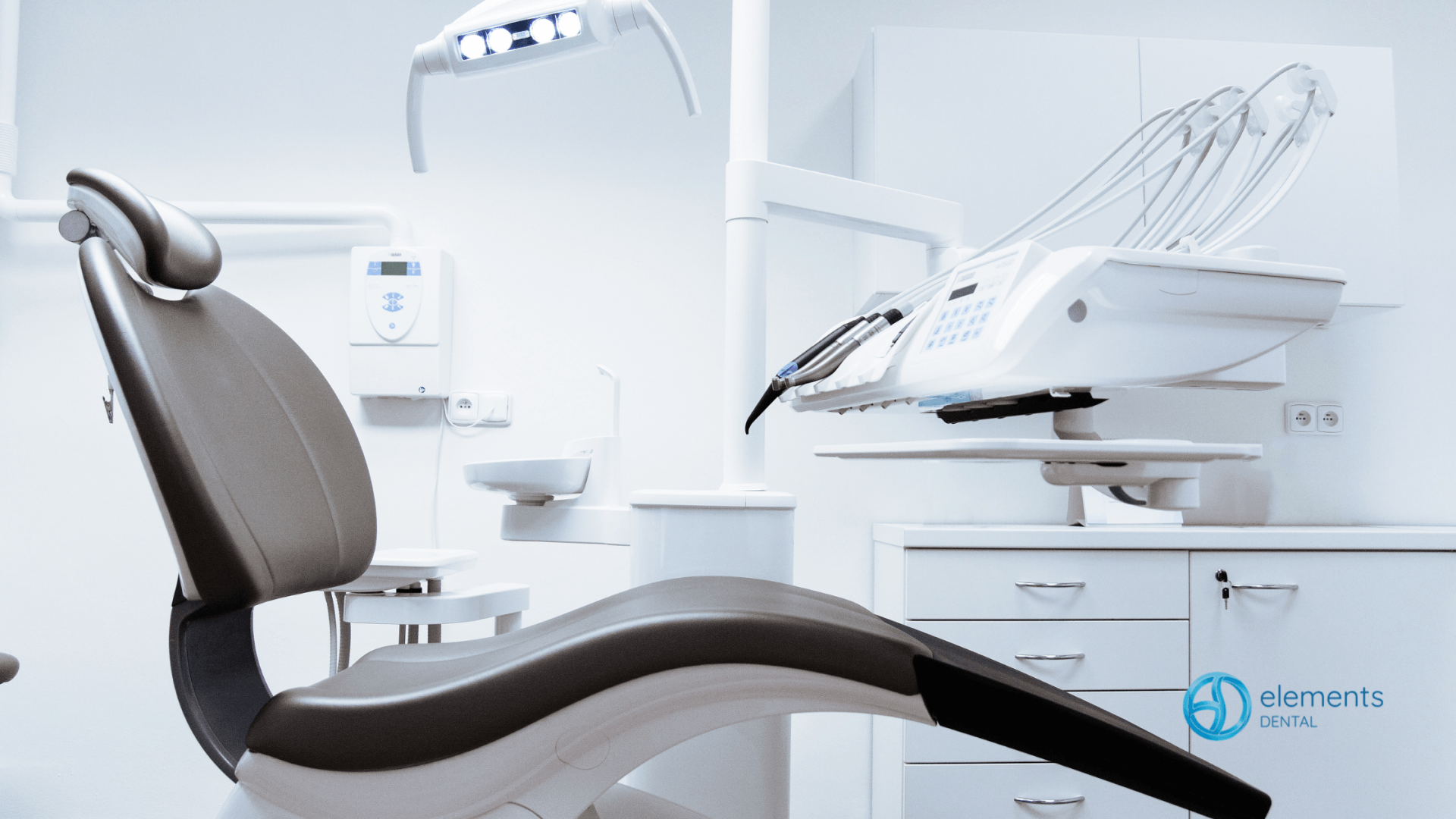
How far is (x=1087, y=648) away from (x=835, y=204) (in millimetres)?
1057

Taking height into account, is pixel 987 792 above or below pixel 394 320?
below

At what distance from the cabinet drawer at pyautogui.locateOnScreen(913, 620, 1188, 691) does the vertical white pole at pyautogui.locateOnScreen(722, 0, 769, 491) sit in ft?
2.44

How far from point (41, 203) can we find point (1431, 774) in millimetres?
3494

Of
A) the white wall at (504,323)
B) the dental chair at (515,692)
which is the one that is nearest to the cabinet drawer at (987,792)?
the white wall at (504,323)

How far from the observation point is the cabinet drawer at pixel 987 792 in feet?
5.13

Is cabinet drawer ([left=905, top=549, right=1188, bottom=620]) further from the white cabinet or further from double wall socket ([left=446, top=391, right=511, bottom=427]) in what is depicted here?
double wall socket ([left=446, top=391, right=511, bottom=427])

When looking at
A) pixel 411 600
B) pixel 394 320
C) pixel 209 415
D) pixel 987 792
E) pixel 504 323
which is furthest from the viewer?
pixel 504 323

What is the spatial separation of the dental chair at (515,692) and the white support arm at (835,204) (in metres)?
0.60

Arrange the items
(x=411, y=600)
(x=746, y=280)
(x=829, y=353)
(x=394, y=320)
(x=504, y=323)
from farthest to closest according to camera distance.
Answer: (x=504, y=323), (x=394, y=320), (x=411, y=600), (x=746, y=280), (x=829, y=353)

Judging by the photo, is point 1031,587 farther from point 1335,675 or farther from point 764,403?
point 764,403

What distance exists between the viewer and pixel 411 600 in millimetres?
1301

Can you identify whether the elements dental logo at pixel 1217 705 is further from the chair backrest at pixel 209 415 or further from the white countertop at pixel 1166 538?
the chair backrest at pixel 209 415

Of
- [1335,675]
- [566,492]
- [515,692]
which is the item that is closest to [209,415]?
[515,692]

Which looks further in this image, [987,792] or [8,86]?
[8,86]
